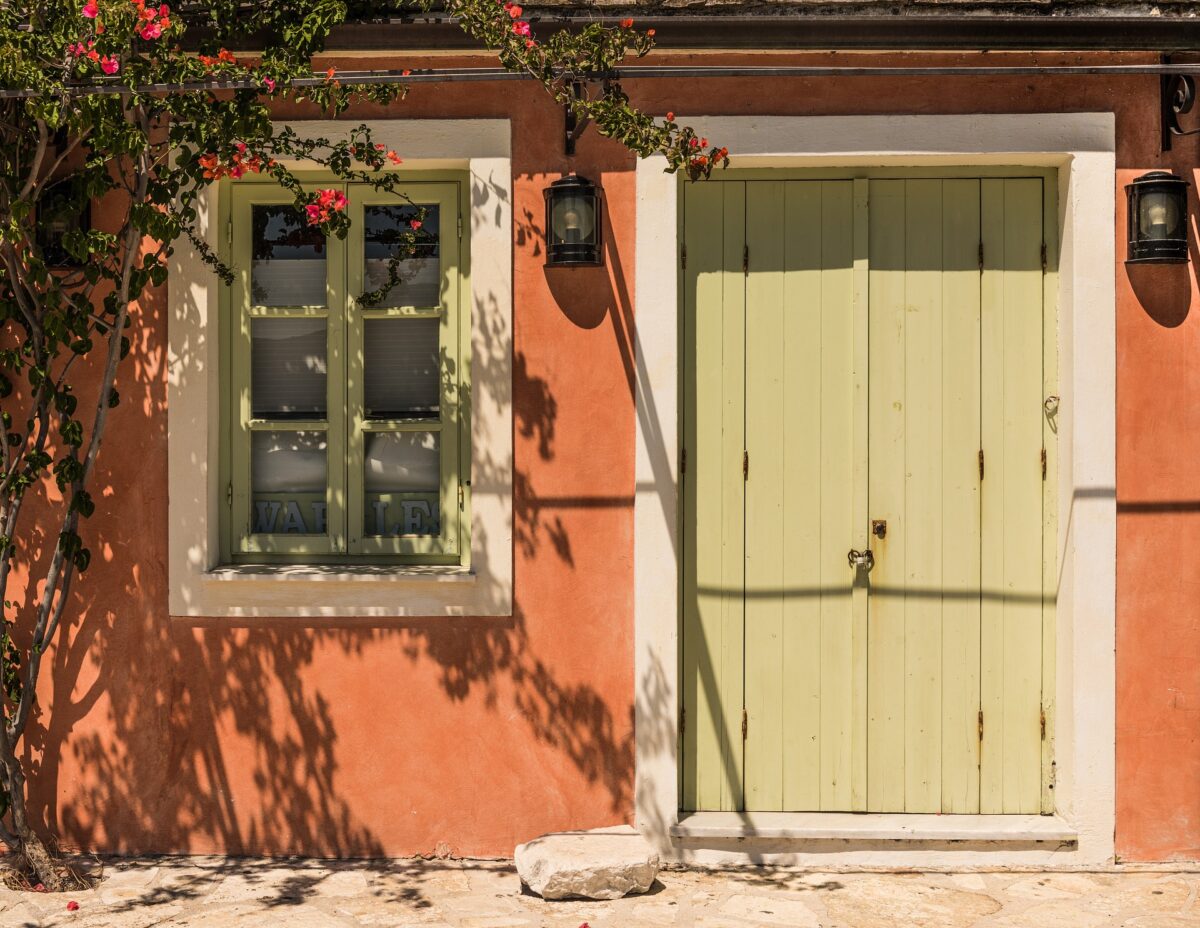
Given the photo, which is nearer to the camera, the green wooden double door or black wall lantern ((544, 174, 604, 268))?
black wall lantern ((544, 174, 604, 268))

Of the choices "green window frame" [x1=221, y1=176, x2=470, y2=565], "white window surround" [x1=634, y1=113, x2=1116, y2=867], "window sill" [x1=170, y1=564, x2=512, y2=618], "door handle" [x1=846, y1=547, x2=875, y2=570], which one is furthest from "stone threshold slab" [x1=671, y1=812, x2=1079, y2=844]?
"green window frame" [x1=221, y1=176, x2=470, y2=565]

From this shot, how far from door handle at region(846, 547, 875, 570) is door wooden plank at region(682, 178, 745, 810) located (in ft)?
1.52

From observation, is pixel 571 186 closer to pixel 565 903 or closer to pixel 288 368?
pixel 288 368

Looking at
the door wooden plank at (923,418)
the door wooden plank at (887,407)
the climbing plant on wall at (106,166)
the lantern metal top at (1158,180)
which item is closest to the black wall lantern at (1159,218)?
the lantern metal top at (1158,180)

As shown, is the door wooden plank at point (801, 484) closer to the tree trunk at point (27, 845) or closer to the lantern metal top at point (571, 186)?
the lantern metal top at point (571, 186)

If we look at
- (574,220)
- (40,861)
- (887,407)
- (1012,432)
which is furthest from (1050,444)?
(40,861)

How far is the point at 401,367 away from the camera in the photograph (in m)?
5.12

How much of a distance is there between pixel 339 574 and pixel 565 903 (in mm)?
1592

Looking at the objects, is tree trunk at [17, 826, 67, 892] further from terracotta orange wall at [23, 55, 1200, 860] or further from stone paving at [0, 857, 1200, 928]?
terracotta orange wall at [23, 55, 1200, 860]

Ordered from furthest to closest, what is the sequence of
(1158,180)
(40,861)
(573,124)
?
1. (573,124)
2. (1158,180)
3. (40,861)

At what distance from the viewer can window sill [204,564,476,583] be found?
4.89m

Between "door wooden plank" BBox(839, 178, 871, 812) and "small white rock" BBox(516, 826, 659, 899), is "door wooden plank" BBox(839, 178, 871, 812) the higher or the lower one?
the higher one

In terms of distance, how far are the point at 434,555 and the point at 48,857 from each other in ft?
6.22

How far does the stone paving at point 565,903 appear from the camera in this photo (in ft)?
14.2
